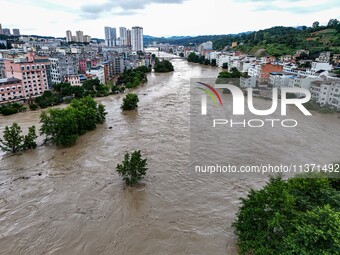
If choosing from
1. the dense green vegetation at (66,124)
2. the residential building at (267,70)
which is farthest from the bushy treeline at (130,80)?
the residential building at (267,70)

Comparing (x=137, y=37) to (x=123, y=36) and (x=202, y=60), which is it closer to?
(x=123, y=36)

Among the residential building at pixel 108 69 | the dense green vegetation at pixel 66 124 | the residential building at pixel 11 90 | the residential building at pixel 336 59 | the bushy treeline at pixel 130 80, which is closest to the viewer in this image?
the dense green vegetation at pixel 66 124

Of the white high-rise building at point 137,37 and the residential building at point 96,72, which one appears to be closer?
the residential building at point 96,72

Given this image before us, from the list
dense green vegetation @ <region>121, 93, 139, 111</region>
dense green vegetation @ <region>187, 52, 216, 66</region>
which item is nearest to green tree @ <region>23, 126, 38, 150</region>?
dense green vegetation @ <region>121, 93, 139, 111</region>

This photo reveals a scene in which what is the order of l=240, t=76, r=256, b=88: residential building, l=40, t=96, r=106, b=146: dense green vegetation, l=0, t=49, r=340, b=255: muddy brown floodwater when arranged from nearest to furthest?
l=0, t=49, r=340, b=255: muddy brown floodwater → l=40, t=96, r=106, b=146: dense green vegetation → l=240, t=76, r=256, b=88: residential building

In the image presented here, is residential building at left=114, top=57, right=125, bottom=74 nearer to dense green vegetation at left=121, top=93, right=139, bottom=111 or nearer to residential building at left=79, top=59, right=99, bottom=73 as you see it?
residential building at left=79, top=59, right=99, bottom=73
